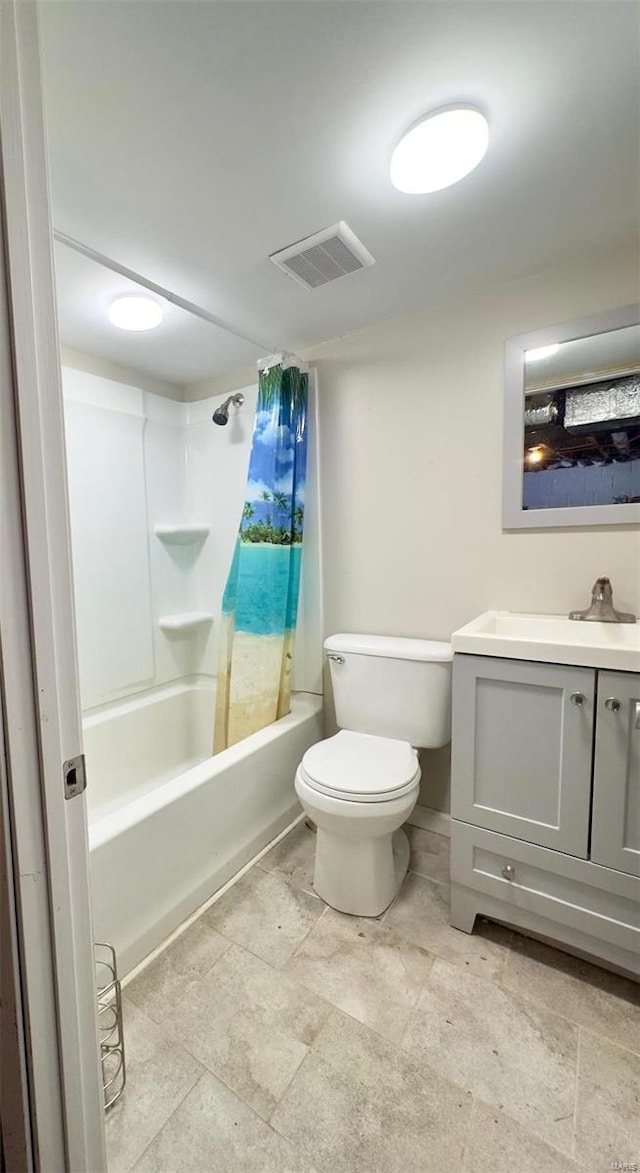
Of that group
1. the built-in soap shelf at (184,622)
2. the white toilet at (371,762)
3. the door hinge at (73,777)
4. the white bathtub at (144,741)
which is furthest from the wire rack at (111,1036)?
the built-in soap shelf at (184,622)

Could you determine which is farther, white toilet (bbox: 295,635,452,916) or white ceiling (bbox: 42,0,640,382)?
white toilet (bbox: 295,635,452,916)

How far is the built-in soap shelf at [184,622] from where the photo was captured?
2306 mm

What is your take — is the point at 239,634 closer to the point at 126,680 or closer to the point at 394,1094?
the point at 126,680

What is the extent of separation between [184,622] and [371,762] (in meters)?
1.32

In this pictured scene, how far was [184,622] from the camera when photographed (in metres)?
2.32

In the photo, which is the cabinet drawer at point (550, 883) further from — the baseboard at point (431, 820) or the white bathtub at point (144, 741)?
the white bathtub at point (144, 741)

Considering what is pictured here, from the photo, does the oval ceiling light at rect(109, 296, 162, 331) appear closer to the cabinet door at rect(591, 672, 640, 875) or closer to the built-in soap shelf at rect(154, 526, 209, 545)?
the built-in soap shelf at rect(154, 526, 209, 545)

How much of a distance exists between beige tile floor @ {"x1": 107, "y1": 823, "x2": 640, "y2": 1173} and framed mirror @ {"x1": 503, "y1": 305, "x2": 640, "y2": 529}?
4.47 feet

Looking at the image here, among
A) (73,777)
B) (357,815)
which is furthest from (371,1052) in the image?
(73,777)

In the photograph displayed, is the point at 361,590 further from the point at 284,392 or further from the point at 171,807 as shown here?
the point at 171,807

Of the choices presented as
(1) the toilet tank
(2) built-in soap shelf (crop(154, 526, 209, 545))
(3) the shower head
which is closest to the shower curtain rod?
(3) the shower head

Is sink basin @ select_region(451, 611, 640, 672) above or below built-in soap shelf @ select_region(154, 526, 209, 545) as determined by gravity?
below

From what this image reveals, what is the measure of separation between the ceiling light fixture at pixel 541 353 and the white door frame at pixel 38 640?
4.78 feet

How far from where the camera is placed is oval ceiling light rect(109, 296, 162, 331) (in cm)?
157
